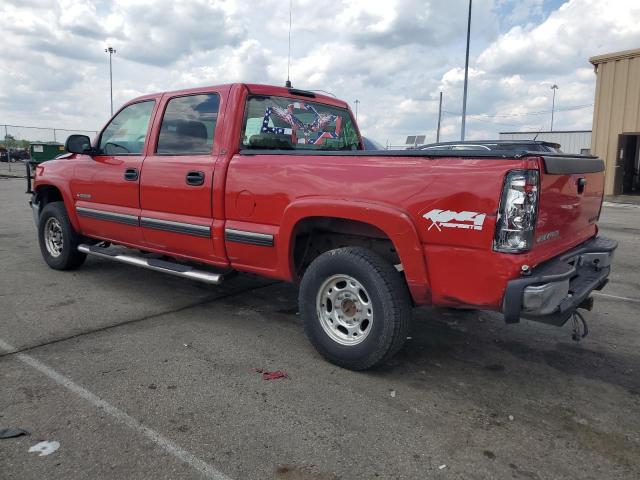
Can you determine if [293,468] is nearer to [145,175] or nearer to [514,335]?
[514,335]

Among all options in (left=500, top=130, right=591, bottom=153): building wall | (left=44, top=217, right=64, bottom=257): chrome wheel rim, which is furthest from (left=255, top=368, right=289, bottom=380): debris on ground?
(left=500, top=130, right=591, bottom=153): building wall

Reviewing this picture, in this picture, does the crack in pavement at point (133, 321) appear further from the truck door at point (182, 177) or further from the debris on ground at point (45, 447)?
the debris on ground at point (45, 447)

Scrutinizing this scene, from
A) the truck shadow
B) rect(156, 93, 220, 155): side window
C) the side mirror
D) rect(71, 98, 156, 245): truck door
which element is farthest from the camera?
the side mirror

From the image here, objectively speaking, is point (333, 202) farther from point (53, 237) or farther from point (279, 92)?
point (53, 237)

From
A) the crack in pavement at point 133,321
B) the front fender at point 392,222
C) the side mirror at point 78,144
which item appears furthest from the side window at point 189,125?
the crack in pavement at point 133,321

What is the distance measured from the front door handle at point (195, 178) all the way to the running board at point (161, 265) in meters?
0.74

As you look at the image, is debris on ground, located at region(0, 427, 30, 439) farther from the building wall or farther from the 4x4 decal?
the building wall

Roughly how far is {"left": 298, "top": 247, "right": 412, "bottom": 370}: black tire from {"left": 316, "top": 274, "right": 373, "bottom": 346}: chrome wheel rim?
0.02m

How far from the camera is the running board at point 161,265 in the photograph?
423 cm

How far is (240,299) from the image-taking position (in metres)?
5.23

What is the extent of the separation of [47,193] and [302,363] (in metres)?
4.27

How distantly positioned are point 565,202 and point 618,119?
19254mm

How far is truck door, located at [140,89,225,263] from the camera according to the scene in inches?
167

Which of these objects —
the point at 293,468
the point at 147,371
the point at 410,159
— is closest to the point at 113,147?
the point at 147,371
